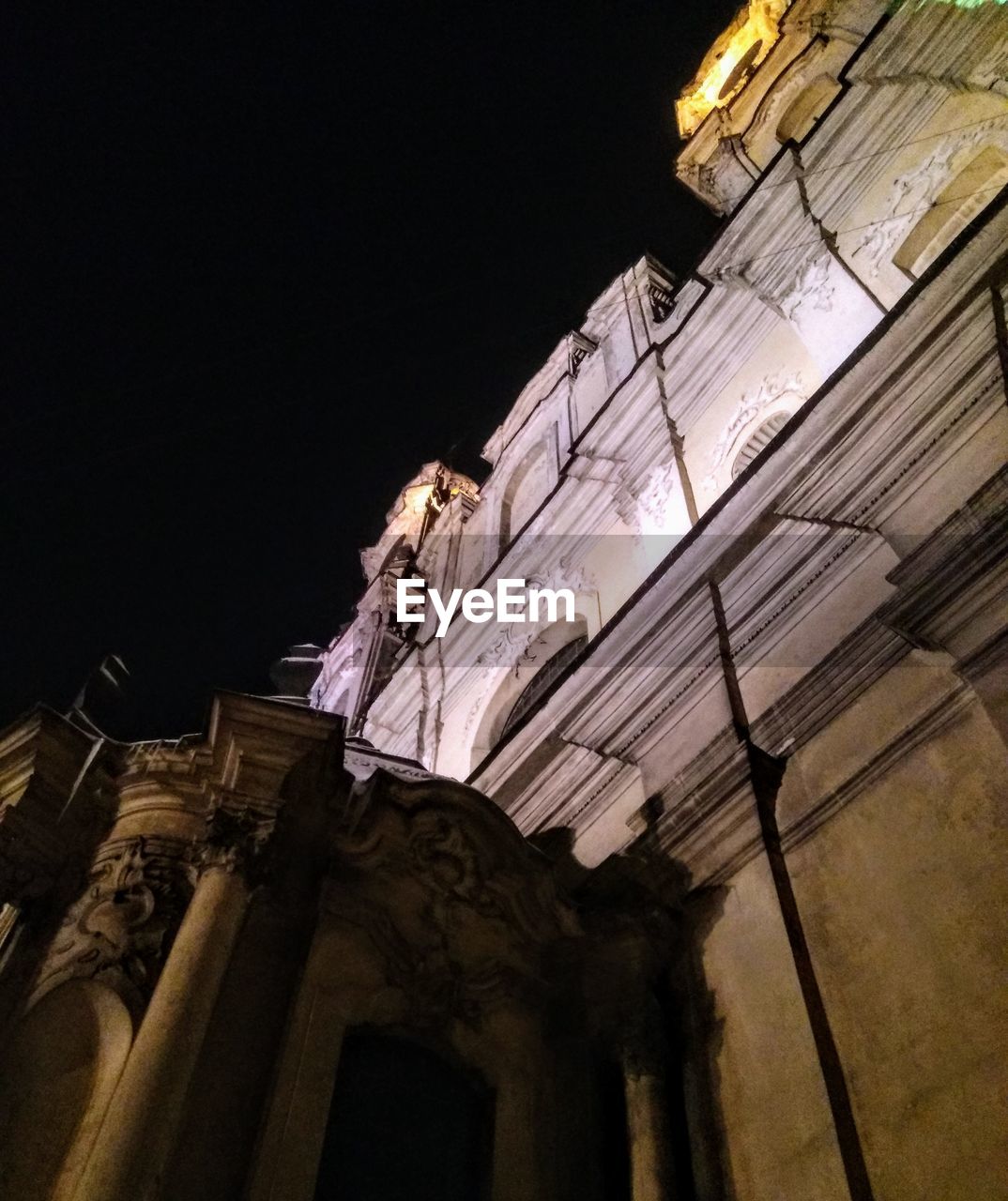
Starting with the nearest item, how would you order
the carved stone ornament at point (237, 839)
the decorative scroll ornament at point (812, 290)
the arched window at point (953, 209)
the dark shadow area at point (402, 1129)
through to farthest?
1. the dark shadow area at point (402, 1129)
2. the carved stone ornament at point (237, 839)
3. the arched window at point (953, 209)
4. the decorative scroll ornament at point (812, 290)

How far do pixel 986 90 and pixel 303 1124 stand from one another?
12.3m

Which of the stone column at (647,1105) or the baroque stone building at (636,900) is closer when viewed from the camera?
the baroque stone building at (636,900)

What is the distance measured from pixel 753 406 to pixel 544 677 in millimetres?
4460

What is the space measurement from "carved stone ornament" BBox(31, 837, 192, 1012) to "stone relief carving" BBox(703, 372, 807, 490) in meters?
8.20

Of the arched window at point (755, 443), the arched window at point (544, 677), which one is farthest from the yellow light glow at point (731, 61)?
the arched window at point (544, 677)

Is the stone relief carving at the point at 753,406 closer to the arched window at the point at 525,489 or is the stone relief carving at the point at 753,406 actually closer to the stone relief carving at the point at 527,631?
the stone relief carving at the point at 527,631

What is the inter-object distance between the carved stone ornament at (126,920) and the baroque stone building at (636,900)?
0.07 ft

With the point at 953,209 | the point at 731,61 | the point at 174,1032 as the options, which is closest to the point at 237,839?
the point at 174,1032

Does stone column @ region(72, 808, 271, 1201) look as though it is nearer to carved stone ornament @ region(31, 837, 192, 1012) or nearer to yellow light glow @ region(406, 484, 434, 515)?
carved stone ornament @ region(31, 837, 192, 1012)

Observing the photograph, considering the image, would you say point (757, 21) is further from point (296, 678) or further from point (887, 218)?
point (296, 678)

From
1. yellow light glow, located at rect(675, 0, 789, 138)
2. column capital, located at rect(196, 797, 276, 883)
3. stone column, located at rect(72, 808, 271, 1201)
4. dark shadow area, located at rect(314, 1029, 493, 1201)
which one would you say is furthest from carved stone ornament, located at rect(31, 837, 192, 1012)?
yellow light glow, located at rect(675, 0, 789, 138)

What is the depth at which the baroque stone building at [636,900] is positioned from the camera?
5363mm

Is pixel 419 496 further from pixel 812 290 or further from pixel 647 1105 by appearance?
pixel 647 1105

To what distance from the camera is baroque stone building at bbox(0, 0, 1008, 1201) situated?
5.36m
